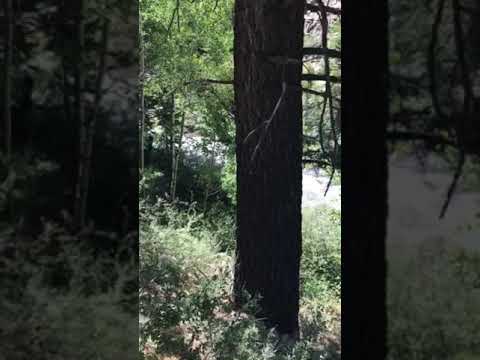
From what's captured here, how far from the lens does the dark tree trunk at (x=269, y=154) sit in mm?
3539

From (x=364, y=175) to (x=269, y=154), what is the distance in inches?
96.2

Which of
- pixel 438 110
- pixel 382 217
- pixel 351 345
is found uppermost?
pixel 438 110

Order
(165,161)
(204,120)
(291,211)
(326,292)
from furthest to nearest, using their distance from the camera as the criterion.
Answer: (165,161), (204,120), (326,292), (291,211)

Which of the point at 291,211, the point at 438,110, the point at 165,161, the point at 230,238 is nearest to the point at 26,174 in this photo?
the point at 438,110

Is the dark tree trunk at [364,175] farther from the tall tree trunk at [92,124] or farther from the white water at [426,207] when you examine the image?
the tall tree trunk at [92,124]

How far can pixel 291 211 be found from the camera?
378cm

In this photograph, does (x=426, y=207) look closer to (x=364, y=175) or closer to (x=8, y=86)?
(x=364, y=175)

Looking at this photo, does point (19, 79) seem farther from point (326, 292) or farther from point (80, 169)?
point (326, 292)

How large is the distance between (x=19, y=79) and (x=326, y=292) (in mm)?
4128

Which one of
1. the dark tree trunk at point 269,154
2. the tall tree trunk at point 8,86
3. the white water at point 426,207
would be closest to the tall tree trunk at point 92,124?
the tall tree trunk at point 8,86

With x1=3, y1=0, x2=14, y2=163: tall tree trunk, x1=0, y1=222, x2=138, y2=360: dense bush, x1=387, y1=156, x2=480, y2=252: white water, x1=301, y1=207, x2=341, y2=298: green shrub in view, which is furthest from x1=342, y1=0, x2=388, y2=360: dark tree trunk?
x1=301, y1=207, x2=341, y2=298: green shrub

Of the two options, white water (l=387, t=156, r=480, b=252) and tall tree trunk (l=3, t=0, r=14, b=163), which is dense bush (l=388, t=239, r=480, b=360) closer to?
white water (l=387, t=156, r=480, b=252)

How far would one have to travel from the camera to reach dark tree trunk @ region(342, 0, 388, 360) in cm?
119

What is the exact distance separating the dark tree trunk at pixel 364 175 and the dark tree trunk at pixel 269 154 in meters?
2.24
